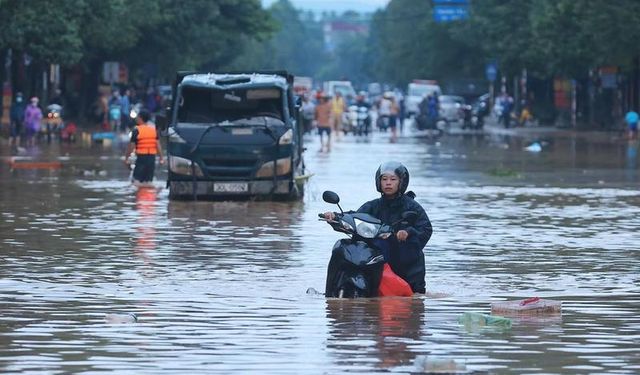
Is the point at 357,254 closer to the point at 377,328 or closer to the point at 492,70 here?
the point at 377,328

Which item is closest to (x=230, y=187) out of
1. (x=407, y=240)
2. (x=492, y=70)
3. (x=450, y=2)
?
(x=407, y=240)

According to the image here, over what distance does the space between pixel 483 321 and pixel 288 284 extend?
3.48m

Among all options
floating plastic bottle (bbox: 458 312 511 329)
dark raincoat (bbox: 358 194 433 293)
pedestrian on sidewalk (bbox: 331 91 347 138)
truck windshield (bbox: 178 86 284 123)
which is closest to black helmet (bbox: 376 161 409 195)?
dark raincoat (bbox: 358 194 433 293)

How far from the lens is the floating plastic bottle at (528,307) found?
529 inches

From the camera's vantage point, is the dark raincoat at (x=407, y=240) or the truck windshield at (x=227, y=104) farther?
the truck windshield at (x=227, y=104)

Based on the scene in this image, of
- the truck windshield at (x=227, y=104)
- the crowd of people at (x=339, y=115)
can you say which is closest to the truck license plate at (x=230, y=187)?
the truck windshield at (x=227, y=104)

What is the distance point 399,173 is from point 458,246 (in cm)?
600

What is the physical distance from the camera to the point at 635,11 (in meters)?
61.7

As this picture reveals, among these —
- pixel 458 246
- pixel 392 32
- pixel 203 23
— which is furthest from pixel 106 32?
pixel 392 32

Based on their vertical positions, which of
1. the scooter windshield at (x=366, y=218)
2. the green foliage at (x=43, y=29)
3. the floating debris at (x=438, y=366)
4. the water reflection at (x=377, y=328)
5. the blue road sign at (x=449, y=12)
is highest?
the blue road sign at (x=449, y=12)

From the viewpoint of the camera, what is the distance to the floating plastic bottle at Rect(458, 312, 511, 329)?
502 inches

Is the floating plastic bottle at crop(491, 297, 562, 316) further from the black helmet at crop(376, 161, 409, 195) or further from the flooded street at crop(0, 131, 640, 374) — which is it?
the black helmet at crop(376, 161, 409, 195)

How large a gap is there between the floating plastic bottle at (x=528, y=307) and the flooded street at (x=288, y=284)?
0.56ft

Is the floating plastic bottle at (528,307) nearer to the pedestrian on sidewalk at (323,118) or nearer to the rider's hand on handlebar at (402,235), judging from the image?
the rider's hand on handlebar at (402,235)
